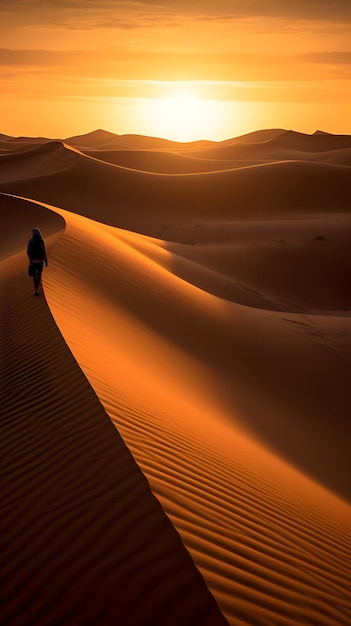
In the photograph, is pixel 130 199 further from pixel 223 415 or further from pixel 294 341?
pixel 223 415

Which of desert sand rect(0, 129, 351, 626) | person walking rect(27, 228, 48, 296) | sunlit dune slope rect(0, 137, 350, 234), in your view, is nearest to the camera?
desert sand rect(0, 129, 351, 626)

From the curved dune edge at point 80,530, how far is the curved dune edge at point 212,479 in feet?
0.43

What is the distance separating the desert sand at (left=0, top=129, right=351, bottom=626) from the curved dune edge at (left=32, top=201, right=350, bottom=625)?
2 cm

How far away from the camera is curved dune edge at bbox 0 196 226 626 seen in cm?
297

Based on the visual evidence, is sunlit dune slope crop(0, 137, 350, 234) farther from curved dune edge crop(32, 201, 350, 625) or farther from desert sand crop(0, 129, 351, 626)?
curved dune edge crop(32, 201, 350, 625)

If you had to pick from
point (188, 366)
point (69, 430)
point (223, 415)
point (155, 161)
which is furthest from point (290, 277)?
point (155, 161)

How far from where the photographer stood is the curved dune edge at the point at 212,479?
334 cm

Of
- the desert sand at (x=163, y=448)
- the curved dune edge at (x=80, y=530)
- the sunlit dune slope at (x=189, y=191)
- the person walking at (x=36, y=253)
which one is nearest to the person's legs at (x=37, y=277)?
the person walking at (x=36, y=253)

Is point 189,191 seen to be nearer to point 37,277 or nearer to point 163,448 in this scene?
point 37,277

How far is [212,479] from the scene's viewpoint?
4.53m

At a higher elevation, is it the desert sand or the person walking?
the person walking

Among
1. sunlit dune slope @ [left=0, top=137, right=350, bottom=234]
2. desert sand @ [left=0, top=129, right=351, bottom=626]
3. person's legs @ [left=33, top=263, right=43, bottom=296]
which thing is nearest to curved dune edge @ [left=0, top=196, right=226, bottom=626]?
desert sand @ [left=0, top=129, right=351, bottom=626]

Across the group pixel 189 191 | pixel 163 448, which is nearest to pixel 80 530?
pixel 163 448

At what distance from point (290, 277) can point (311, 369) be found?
457 inches
